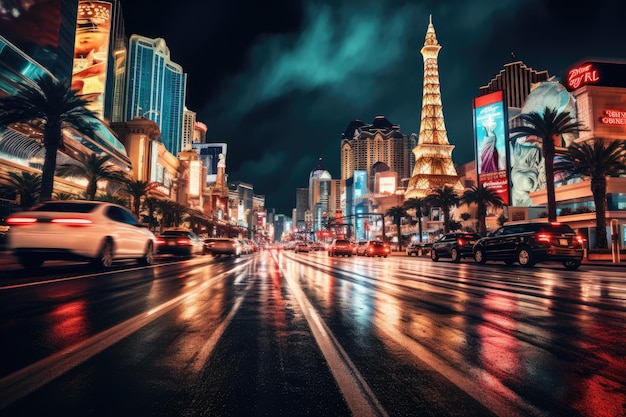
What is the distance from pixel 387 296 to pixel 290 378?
4.97 metres

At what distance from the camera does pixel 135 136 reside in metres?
86.1

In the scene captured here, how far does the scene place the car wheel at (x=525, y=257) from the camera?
59.9 feet

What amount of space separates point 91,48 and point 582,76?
105 m

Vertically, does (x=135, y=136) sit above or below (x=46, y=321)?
above

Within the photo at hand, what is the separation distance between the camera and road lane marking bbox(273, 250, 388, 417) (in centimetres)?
249

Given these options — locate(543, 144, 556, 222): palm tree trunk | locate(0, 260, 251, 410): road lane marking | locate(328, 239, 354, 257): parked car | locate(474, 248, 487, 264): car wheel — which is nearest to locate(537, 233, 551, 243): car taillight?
locate(474, 248, 487, 264): car wheel

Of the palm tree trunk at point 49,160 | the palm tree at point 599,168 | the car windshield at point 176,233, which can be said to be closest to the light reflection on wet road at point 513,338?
the car windshield at point 176,233

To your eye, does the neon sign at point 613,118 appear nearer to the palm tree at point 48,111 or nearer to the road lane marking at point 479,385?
the palm tree at point 48,111

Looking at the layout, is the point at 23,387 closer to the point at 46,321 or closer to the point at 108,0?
the point at 46,321

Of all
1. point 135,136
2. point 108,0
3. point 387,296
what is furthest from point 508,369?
point 108,0

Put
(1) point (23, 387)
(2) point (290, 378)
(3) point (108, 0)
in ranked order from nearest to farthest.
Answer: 1. (1) point (23, 387)
2. (2) point (290, 378)
3. (3) point (108, 0)

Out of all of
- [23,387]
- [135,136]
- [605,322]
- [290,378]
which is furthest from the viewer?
[135,136]

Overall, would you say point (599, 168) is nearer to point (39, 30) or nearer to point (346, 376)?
point (346, 376)

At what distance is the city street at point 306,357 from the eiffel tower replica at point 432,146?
377 ft
